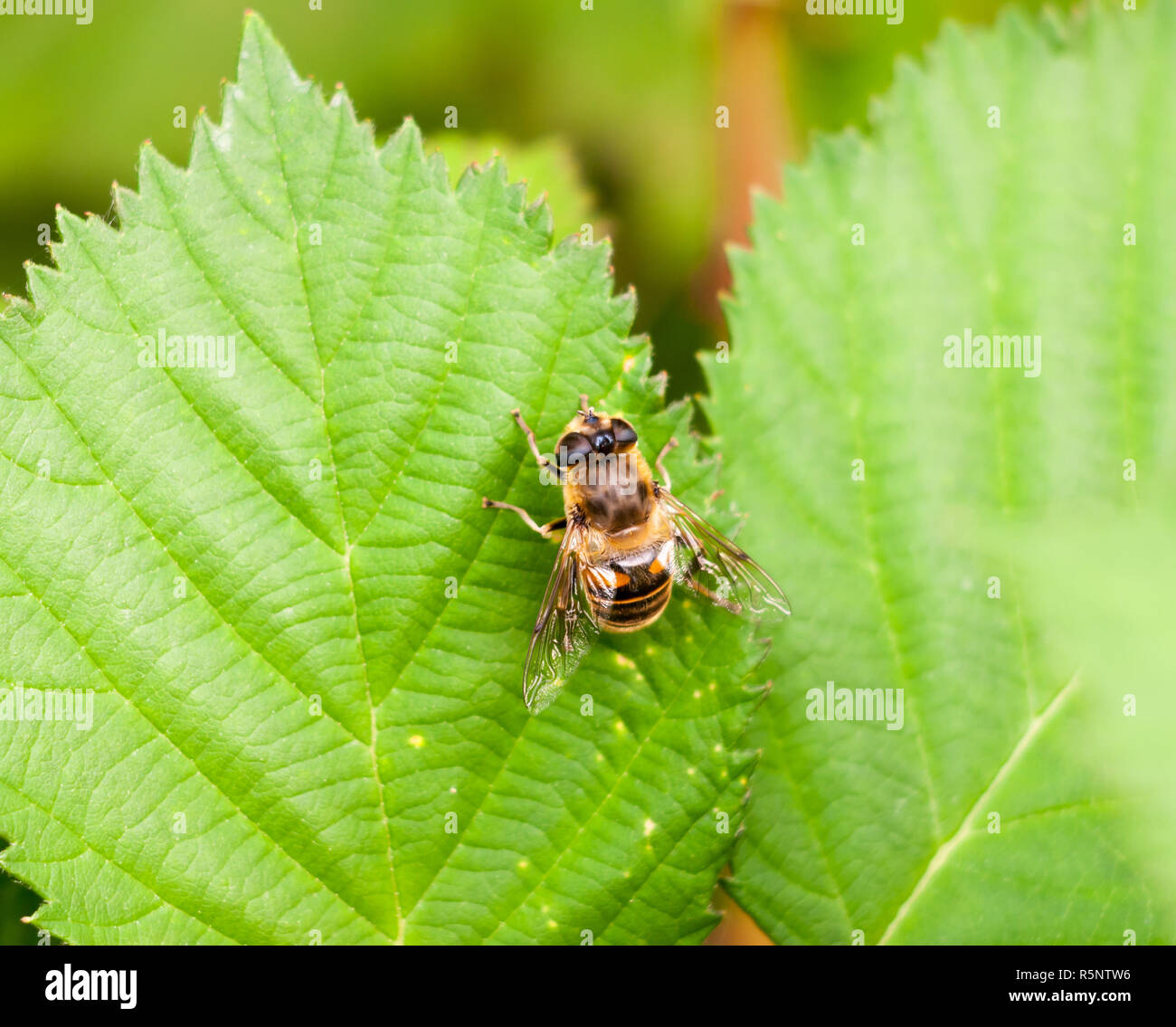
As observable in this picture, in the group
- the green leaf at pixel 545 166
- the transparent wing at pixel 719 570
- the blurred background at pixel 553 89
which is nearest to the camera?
the transparent wing at pixel 719 570

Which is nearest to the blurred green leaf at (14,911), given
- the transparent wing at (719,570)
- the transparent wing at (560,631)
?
the transparent wing at (560,631)

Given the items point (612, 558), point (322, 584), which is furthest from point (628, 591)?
point (322, 584)

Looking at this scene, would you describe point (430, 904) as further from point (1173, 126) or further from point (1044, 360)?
point (1173, 126)

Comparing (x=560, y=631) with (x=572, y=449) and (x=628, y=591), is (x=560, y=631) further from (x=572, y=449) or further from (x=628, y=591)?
(x=572, y=449)

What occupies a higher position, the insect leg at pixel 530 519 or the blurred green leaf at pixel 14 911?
the insect leg at pixel 530 519

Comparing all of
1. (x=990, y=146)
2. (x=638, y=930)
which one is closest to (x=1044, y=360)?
(x=990, y=146)

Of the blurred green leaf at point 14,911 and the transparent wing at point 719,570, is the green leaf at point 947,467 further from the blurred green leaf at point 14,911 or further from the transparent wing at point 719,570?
the blurred green leaf at point 14,911

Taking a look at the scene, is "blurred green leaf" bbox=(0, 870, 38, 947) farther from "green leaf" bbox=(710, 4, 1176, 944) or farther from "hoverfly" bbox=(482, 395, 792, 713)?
"green leaf" bbox=(710, 4, 1176, 944)
